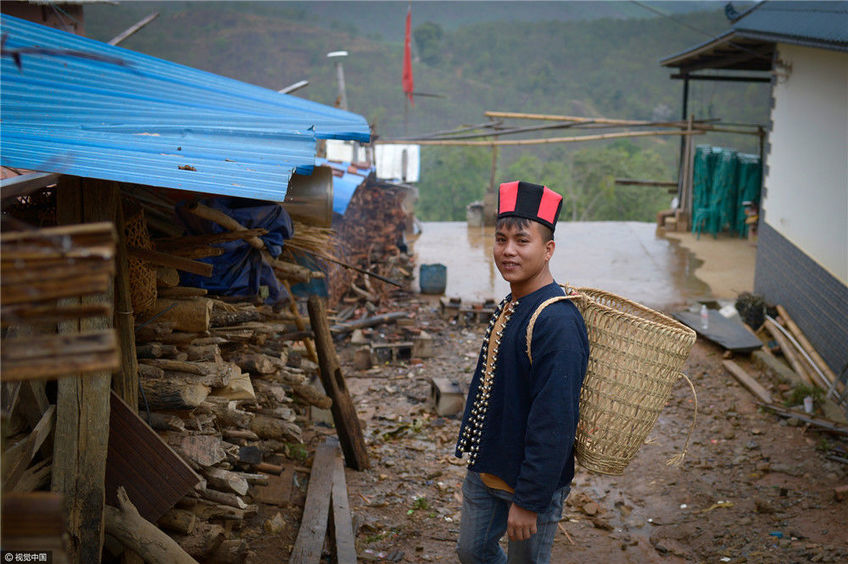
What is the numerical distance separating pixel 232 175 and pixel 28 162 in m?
0.79

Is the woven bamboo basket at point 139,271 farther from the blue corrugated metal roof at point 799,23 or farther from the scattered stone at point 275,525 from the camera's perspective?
the blue corrugated metal roof at point 799,23

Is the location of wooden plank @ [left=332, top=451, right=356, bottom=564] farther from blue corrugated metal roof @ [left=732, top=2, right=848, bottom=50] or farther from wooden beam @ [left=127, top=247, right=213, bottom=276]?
blue corrugated metal roof @ [left=732, top=2, right=848, bottom=50]

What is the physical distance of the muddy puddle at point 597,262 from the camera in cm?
1239

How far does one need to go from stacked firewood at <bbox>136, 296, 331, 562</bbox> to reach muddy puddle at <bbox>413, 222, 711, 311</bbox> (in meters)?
7.10

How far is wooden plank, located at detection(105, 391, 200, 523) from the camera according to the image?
3428 mm

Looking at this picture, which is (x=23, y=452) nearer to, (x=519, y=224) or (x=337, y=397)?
(x=519, y=224)

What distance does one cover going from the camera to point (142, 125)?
402 centimetres

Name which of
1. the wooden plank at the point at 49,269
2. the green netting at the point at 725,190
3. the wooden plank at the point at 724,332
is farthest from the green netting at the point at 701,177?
the wooden plank at the point at 49,269

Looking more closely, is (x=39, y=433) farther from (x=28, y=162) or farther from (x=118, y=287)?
(x=28, y=162)

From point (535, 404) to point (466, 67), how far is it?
65.4 meters

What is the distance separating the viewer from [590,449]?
2.85m

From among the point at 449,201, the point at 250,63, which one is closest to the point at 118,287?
the point at 449,201

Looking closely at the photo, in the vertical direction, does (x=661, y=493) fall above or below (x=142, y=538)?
below

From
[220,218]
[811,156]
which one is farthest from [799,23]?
[220,218]
